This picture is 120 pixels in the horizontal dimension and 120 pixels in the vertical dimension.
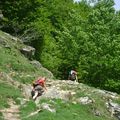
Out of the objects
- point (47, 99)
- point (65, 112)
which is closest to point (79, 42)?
point (47, 99)

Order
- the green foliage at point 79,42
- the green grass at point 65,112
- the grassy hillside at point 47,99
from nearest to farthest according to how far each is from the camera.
→ the green grass at point 65,112
the grassy hillside at point 47,99
the green foliage at point 79,42

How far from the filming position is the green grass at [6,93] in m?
27.4

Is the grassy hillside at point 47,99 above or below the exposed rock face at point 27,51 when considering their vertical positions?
below

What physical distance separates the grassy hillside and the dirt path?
0.21 ft

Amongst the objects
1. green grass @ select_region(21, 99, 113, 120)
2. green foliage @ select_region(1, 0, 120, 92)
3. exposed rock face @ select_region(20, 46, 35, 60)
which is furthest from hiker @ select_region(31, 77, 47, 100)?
green foliage @ select_region(1, 0, 120, 92)

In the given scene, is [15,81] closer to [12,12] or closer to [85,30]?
[12,12]

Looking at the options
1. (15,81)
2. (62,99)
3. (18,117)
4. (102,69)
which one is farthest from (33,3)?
(18,117)

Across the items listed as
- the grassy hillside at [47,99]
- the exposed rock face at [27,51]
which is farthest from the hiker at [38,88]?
the exposed rock face at [27,51]

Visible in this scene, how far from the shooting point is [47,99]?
94.3ft

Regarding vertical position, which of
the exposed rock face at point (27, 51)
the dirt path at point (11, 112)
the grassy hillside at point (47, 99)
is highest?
the exposed rock face at point (27, 51)

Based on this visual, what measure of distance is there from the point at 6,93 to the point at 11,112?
3.42 metres

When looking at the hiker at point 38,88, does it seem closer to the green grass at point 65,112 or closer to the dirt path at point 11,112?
the green grass at point 65,112

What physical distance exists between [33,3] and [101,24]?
31.5ft

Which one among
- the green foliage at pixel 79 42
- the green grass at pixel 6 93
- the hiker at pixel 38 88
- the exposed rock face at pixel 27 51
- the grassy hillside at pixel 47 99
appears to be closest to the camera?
the grassy hillside at pixel 47 99
